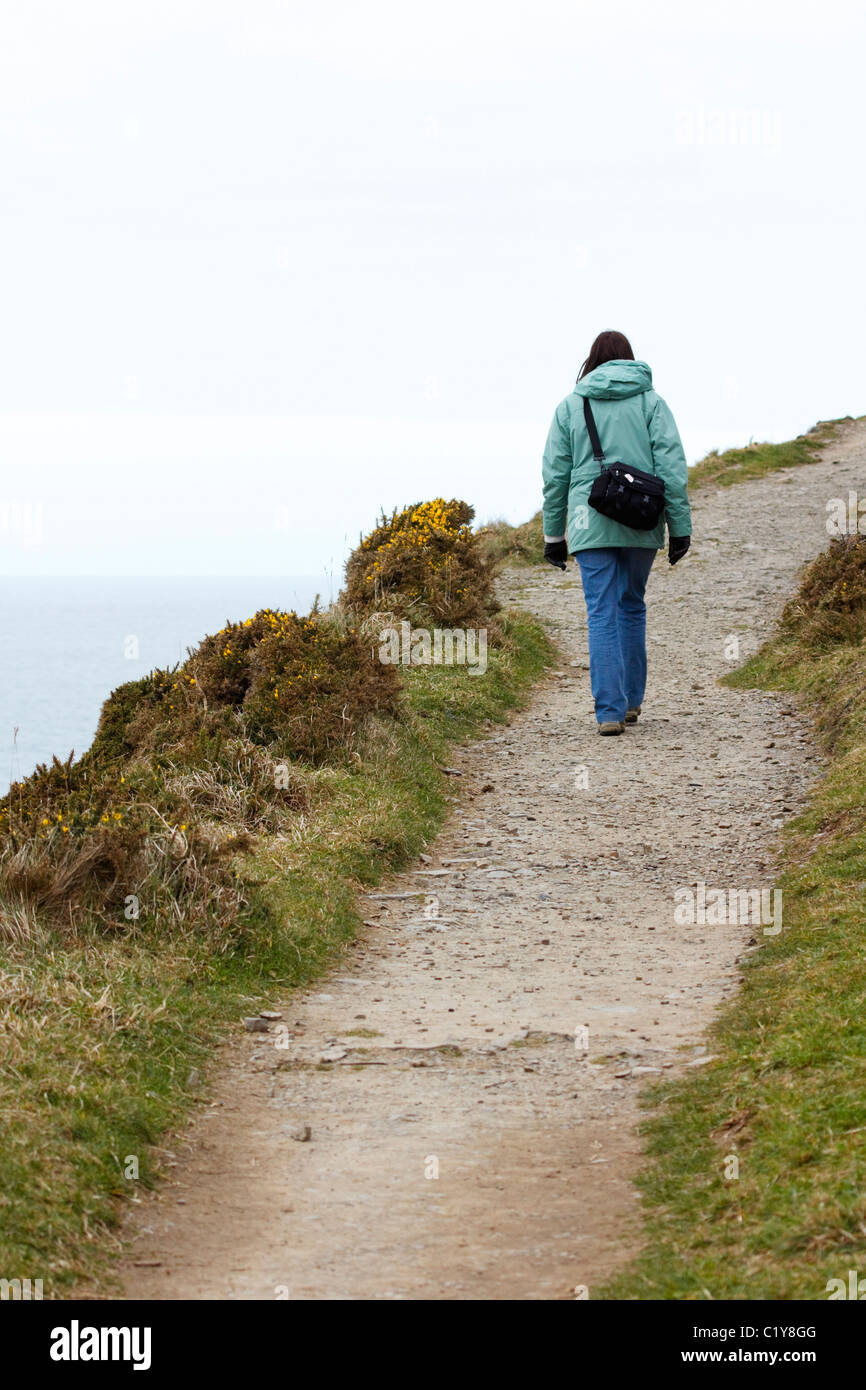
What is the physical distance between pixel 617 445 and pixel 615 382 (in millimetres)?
420

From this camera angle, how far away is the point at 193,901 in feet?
21.3

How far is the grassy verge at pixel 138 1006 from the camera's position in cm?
423

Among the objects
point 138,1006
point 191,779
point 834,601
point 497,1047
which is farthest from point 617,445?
point 138,1006

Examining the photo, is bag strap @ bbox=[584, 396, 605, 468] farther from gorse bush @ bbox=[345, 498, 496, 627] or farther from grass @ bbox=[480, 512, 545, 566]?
grass @ bbox=[480, 512, 545, 566]

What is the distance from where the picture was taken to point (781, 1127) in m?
4.48

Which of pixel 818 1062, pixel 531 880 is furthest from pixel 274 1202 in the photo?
pixel 531 880

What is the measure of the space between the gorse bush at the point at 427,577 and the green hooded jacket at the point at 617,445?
10.2ft

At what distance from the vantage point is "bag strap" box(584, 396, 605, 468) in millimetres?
10172

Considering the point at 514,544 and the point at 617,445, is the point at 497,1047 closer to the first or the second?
the point at 617,445

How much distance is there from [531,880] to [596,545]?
3.13 meters

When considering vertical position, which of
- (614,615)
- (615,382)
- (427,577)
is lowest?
(614,615)

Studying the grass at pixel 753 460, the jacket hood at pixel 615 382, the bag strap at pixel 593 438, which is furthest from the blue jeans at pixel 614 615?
the grass at pixel 753 460
